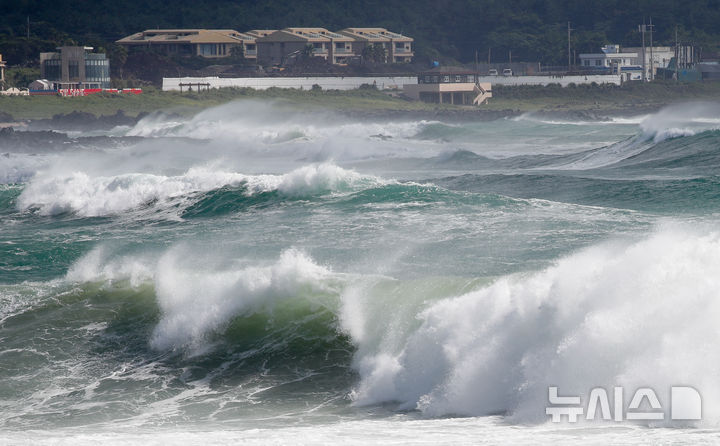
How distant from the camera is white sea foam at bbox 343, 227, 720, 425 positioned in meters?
9.82

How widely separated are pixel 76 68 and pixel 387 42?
34936 mm

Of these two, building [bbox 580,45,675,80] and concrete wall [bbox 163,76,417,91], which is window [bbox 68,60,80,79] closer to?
concrete wall [bbox 163,76,417,91]

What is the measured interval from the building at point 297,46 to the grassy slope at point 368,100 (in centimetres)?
1330

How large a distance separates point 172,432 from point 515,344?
11.7 feet

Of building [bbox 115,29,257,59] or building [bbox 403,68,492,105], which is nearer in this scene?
building [bbox 403,68,492,105]

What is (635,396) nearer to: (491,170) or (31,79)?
(491,170)

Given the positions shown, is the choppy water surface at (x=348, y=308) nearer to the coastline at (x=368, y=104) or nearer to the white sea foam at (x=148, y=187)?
the white sea foam at (x=148, y=187)

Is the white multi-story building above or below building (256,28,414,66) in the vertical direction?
below

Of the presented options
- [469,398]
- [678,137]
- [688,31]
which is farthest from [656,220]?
[688,31]

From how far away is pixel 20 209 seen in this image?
24.0 m

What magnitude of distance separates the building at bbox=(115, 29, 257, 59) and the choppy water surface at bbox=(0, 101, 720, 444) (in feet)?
265

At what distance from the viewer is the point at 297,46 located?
10350cm

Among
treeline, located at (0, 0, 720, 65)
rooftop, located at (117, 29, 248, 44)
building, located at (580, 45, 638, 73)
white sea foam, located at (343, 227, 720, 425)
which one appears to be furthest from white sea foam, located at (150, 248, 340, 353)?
treeline, located at (0, 0, 720, 65)

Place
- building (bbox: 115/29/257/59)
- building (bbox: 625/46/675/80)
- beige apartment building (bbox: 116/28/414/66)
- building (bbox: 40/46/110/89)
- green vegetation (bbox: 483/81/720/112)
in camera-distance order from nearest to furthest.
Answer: building (bbox: 40/46/110/89)
green vegetation (bbox: 483/81/720/112)
building (bbox: 115/29/257/59)
beige apartment building (bbox: 116/28/414/66)
building (bbox: 625/46/675/80)
